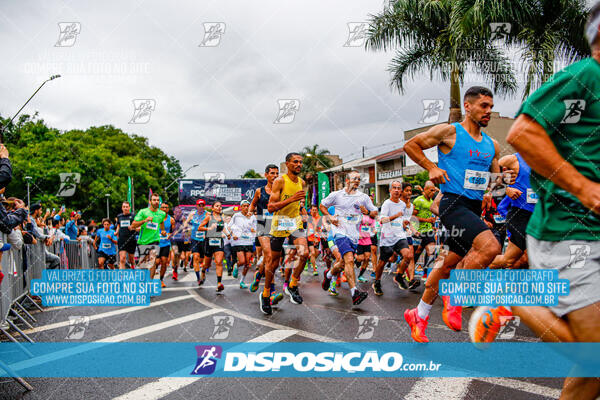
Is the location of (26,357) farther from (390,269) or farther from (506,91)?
(506,91)

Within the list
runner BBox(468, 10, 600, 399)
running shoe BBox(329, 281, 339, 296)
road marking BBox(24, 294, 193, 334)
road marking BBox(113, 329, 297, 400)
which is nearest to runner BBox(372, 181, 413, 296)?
running shoe BBox(329, 281, 339, 296)

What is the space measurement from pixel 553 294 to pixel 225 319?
508 cm

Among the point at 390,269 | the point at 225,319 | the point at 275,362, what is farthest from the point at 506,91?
the point at 275,362

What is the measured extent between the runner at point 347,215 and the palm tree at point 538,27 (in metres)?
6.27

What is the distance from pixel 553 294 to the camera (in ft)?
6.36

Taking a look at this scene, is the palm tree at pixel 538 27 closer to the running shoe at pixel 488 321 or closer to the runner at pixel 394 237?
the runner at pixel 394 237

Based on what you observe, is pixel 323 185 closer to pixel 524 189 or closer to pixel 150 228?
pixel 150 228

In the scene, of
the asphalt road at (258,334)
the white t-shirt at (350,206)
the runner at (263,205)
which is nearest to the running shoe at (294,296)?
the asphalt road at (258,334)

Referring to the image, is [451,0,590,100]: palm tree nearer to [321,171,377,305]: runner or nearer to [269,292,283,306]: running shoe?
[321,171,377,305]: runner

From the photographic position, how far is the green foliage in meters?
40.1

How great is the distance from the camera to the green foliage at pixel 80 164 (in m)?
40.1

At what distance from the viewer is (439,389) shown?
10.7 ft

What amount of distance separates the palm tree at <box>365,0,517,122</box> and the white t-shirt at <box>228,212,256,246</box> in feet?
23.2

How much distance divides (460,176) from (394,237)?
4.49 m
